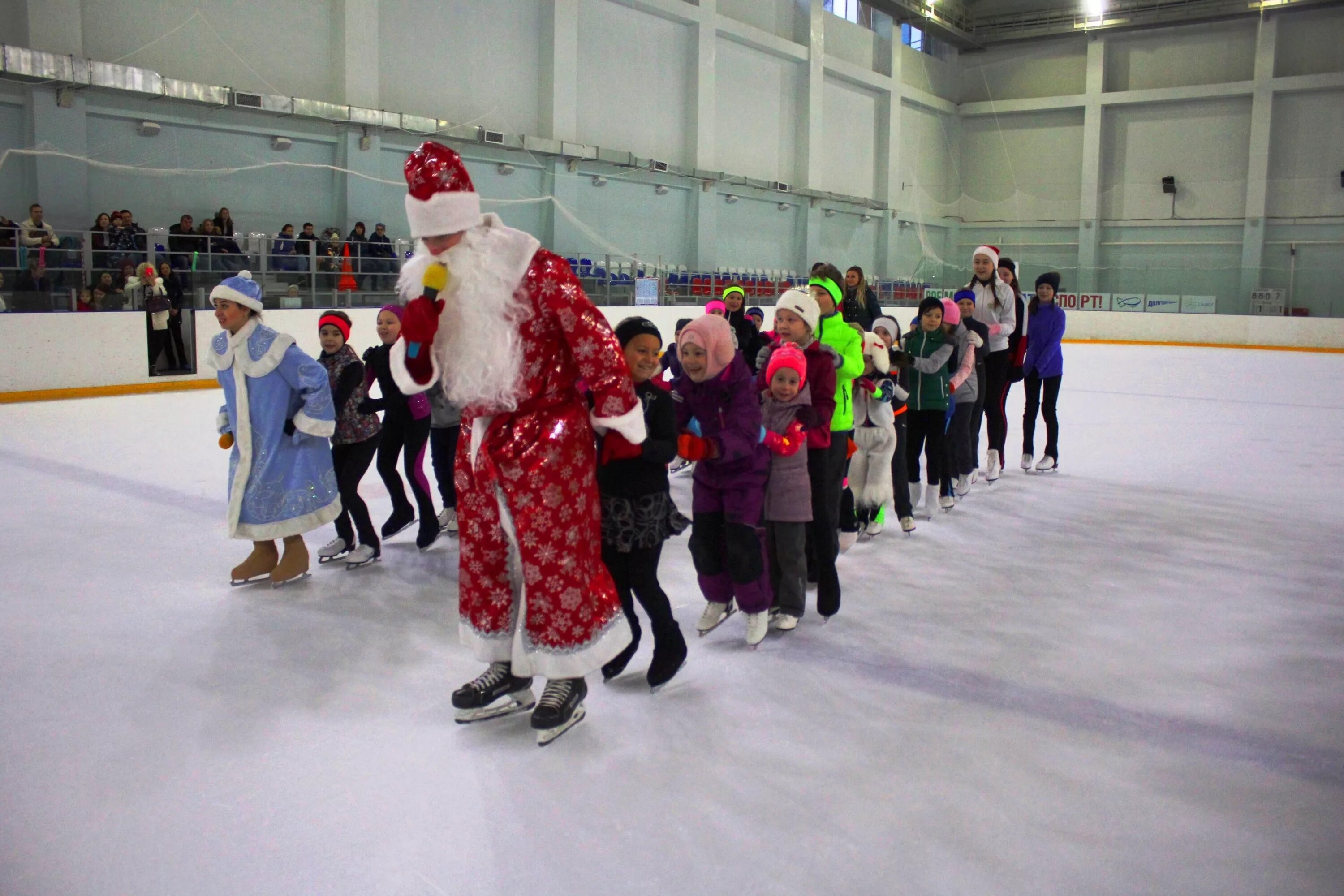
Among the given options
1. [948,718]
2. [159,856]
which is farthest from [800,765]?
[159,856]

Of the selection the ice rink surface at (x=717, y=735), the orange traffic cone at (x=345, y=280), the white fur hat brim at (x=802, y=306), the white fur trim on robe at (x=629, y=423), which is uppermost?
the orange traffic cone at (x=345, y=280)

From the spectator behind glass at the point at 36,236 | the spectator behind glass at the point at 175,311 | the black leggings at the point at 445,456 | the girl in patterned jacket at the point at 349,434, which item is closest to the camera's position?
the girl in patterned jacket at the point at 349,434

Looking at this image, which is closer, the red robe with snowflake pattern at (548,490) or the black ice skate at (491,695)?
the red robe with snowflake pattern at (548,490)

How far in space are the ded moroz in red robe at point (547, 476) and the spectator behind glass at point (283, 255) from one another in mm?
10768

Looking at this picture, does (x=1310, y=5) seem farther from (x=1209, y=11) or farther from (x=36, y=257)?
(x=36, y=257)

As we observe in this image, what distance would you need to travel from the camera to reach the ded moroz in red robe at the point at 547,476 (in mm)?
2582

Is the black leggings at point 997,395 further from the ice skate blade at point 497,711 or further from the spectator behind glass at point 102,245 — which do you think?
the spectator behind glass at point 102,245

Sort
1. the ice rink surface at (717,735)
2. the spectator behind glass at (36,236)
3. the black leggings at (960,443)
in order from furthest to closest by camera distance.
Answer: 1. the spectator behind glass at (36,236)
2. the black leggings at (960,443)
3. the ice rink surface at (717,735)

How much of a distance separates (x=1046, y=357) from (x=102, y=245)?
32.7 ft

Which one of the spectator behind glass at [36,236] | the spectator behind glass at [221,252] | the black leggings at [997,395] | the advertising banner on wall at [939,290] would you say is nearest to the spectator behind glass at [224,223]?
the spectator behind glass at [221,252]

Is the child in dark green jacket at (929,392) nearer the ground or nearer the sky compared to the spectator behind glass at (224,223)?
nearer the ground

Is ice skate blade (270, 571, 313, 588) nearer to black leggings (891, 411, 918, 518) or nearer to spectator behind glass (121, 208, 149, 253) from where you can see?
black leggings (891, 411, 918, 518)

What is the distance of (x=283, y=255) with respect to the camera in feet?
40.9

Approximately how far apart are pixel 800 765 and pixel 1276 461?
6324mm
